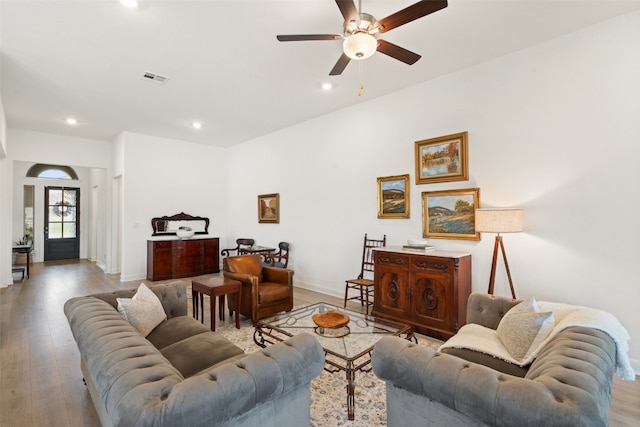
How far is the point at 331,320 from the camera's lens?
276 cm

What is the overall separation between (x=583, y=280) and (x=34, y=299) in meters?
7.81

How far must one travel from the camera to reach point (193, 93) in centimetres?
465

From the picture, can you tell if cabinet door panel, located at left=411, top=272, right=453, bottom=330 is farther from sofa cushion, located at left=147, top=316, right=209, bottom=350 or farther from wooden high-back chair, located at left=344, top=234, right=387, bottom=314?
sofa cushion, located at left=147, top=316, right=209, bottom=350

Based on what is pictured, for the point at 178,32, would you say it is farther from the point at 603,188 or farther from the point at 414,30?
the point at 603,188

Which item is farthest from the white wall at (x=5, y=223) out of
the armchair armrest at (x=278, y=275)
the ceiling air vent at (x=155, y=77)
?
the armchair armrest at (x=278, y=275)

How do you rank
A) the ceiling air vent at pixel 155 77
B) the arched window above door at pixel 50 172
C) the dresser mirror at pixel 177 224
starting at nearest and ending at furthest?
1. the ceiling air vent at pixel 155 77
2. the dresser mirror at pixel 177 224
3. the arched window above door at pixel 50 172

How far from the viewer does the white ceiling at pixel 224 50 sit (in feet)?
9.11

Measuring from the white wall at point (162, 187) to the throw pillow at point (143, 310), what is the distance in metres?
4.82

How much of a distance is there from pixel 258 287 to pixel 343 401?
2017 millimetres

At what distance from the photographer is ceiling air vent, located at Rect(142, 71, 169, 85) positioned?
4008mm

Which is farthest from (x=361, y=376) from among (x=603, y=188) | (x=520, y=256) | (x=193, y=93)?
(x=193, y=93)

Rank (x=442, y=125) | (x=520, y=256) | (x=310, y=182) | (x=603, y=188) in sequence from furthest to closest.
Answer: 1. (x=310, y=182)
2. (x=442, y=125)
3. (x=520, y=256)
4. (x=603, y=188)

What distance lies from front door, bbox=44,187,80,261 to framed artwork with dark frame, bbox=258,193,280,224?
7.35 metres

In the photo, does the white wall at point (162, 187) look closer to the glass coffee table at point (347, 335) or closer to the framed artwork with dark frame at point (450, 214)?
the glass coffee table at point (347, 335)
